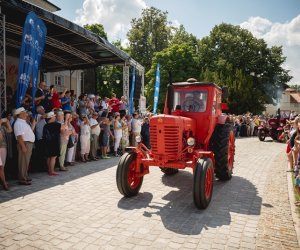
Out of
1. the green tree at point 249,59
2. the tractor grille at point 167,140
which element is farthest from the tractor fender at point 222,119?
the green tree at point 249,59

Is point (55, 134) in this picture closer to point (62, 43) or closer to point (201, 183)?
point (201, 183)

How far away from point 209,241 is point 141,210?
5.23 feet

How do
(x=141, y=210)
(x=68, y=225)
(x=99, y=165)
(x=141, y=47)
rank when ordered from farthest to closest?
(x=141, y=47), (x=99, y=165), (x=141, y=210), (x=68, y=225)

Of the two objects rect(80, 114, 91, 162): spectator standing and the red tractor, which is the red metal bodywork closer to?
the red tractor

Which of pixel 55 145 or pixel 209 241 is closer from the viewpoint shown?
pixel 209 241

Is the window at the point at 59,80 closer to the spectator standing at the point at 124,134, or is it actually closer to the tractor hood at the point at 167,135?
the spectator standing at the point at 124,134

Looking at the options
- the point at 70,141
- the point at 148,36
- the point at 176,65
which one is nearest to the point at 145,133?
the point at 70,141

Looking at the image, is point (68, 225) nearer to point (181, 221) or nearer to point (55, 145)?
point (181, 221)

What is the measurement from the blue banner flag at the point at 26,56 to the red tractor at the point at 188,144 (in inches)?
154

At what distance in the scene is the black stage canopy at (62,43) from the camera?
30.4 feet

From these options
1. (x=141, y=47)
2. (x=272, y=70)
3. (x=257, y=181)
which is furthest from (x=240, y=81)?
(x=257, y=181)

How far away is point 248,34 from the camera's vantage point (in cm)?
4072

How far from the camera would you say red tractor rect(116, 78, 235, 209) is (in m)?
5.66

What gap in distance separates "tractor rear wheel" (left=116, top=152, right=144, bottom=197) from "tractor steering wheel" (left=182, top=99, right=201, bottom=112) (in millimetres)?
1857
